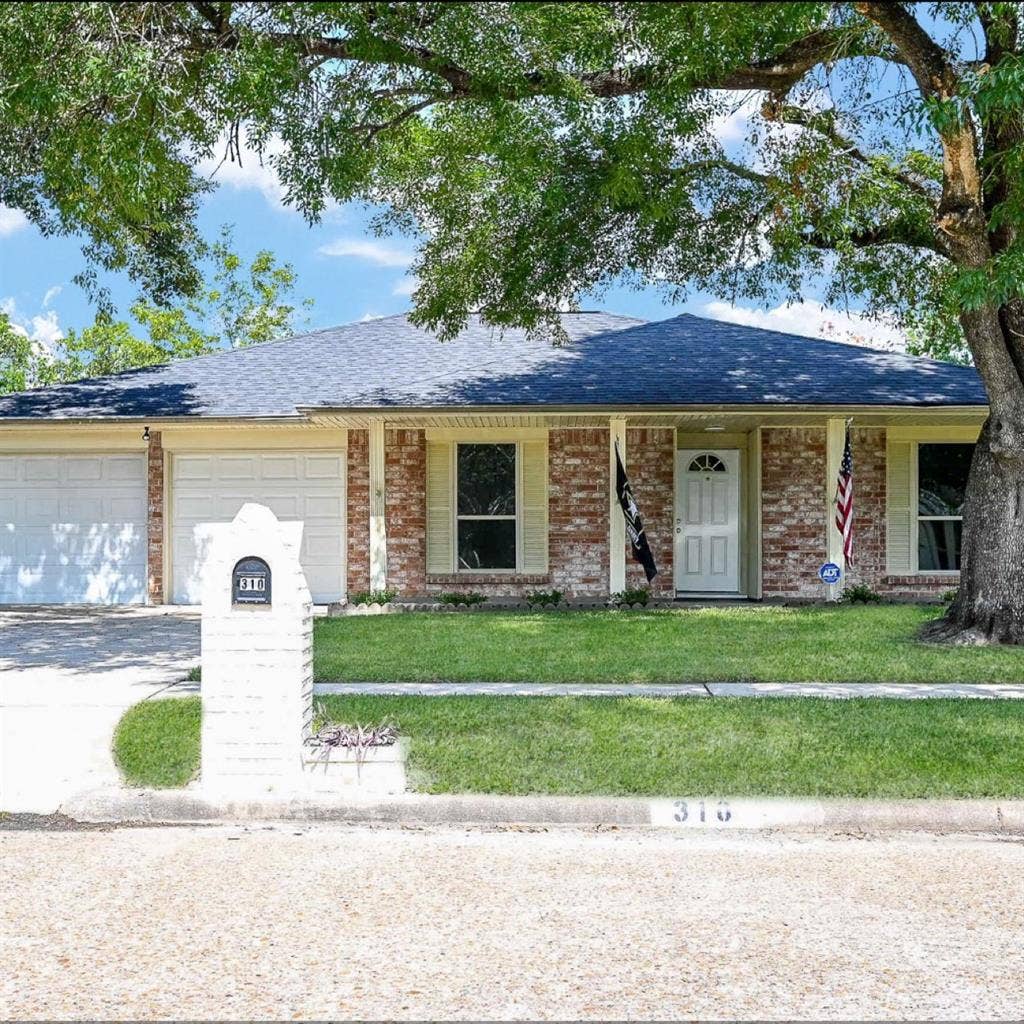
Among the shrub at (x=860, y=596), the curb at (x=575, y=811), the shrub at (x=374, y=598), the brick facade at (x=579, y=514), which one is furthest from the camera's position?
the brick facade at (x=579, y=514)

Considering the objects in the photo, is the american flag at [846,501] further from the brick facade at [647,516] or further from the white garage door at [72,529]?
the white garage door at [72,529]

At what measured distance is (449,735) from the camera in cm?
707

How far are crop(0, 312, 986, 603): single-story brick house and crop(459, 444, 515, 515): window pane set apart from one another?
2 centimetres

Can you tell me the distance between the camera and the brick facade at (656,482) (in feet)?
53.4

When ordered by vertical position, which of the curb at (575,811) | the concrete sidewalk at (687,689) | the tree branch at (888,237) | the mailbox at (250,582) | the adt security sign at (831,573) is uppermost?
the tree branch at (888,237)

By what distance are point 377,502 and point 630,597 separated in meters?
4.04

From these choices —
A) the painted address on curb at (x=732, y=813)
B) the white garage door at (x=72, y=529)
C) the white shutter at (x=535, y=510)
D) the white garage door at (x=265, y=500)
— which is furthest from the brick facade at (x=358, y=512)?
the painted address on curb at (x=732, y=813)

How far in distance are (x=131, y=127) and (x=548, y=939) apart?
628 cm

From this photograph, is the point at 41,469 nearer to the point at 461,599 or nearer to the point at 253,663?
the point at 461,599

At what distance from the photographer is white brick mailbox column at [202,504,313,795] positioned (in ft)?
21.7

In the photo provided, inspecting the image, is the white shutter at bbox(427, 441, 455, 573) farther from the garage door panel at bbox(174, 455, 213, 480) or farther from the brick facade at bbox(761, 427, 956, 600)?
the brick facade at bbox(761, 427, 956, 600)

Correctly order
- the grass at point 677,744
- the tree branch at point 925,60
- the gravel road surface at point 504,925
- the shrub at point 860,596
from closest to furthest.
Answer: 1. the gravel road surface at point 504,925
2. the grass at point 677,744
3. the tree branch at point 925,60
4. the shrub at point 860,596

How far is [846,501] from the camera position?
15.2 meters

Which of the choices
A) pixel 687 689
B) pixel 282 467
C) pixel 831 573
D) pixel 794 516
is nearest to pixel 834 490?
pixel 794 516
